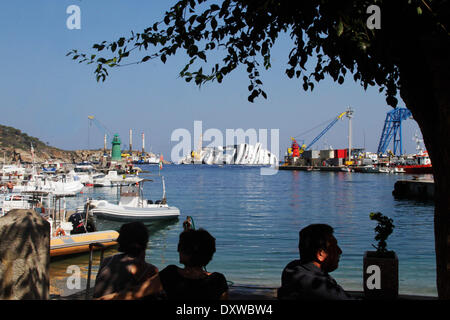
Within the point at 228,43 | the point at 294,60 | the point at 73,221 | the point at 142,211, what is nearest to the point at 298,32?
the point at 294,60

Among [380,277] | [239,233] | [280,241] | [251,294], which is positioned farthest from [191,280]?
[239,233]

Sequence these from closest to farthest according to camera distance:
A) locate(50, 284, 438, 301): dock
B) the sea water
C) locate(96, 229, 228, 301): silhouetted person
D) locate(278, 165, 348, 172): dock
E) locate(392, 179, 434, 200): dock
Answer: locate(96, 229, 228, 301): silhouetted person < locate(50, 284, 438, 301): dock < the sea water < locate(392, 179, 434, 200): dock < locate(278, 165, 348, 172): dock

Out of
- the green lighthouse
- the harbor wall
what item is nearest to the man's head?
the harbor wall

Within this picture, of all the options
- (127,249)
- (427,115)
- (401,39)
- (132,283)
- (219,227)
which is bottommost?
(219,227)

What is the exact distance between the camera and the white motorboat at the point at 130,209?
21828mm

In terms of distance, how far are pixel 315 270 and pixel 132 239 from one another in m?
1.45

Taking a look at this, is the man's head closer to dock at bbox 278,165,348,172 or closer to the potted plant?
the potted plant

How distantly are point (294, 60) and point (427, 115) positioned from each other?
1.82 m

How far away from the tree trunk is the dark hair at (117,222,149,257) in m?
3.00

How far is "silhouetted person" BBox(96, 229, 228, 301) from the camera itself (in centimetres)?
313

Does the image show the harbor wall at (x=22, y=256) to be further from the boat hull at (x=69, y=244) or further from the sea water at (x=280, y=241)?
the boat hull at (x=69, y=244)

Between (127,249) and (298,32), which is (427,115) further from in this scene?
(127,249)

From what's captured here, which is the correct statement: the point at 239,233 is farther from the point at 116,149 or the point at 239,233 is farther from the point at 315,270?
the point at 116,149

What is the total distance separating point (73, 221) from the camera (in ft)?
65.1
